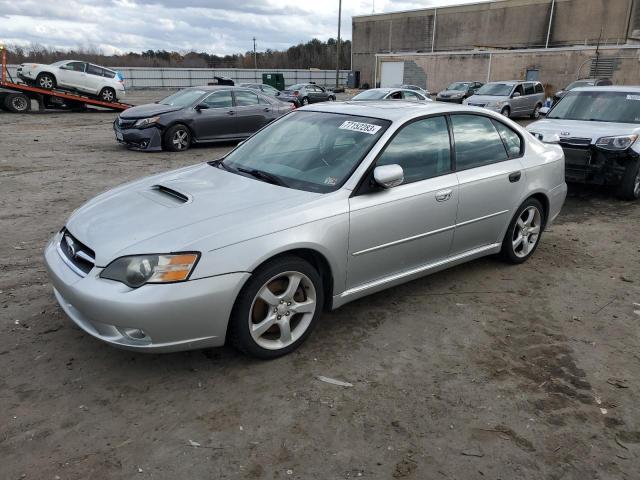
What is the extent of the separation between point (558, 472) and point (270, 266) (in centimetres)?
185

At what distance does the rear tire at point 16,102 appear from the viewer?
1964 centimetres

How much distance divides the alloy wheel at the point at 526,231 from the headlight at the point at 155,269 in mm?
3274

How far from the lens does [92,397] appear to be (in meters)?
2.96

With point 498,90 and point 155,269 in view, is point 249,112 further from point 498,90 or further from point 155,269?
point 498,90

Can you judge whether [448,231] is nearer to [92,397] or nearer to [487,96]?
[92,397]

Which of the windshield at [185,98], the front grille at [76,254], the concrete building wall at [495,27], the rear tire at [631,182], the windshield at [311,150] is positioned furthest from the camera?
the concrete building wall at [495,27]

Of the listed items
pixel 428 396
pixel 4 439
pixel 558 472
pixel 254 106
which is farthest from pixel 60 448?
pixel 254 106

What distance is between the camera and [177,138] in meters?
11.9

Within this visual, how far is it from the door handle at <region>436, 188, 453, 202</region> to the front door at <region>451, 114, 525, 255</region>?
15 centimetres

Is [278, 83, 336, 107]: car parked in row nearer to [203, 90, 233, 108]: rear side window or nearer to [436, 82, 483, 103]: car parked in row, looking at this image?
[436, 82, 483, 103]: car parked in row

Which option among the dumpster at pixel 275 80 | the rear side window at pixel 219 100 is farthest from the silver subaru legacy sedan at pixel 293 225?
the dumpster at pixel 275 80

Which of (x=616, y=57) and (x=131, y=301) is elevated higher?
(x=616, y=57)

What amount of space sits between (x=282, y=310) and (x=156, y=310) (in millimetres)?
812

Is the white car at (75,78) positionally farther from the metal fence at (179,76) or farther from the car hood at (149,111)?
the metal fence at (179,76)
